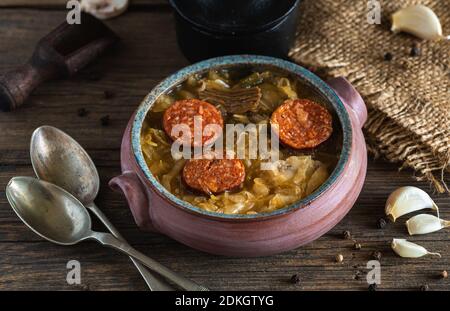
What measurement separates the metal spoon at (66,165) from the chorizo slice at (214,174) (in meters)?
0.35

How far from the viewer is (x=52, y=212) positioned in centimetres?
232

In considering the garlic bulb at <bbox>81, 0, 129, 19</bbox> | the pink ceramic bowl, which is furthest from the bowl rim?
the garlic bulb at <bbox>81, 0, 129, 19</bbox>

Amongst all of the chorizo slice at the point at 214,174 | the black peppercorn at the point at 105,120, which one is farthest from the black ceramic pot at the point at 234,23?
the chorizo slice at the point at 214,174

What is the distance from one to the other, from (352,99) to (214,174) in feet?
1.93

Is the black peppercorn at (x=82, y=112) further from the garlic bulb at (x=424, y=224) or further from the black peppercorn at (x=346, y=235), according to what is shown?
the garlic bulb at (x=424, y=224)

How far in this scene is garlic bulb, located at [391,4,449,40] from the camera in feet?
9.33

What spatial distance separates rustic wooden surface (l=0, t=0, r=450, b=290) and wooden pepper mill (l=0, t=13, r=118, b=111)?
0.23 feet

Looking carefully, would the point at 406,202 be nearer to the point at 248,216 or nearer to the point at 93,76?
the point at 248,216

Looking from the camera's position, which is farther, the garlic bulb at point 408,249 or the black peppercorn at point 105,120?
the black peppercorn at point 105,120

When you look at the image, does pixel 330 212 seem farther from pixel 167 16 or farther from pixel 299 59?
pixel 167 16

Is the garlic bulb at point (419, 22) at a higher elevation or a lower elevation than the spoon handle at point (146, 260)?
higher

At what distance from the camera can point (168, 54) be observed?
10.0ft

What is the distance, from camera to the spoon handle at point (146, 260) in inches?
86.1
